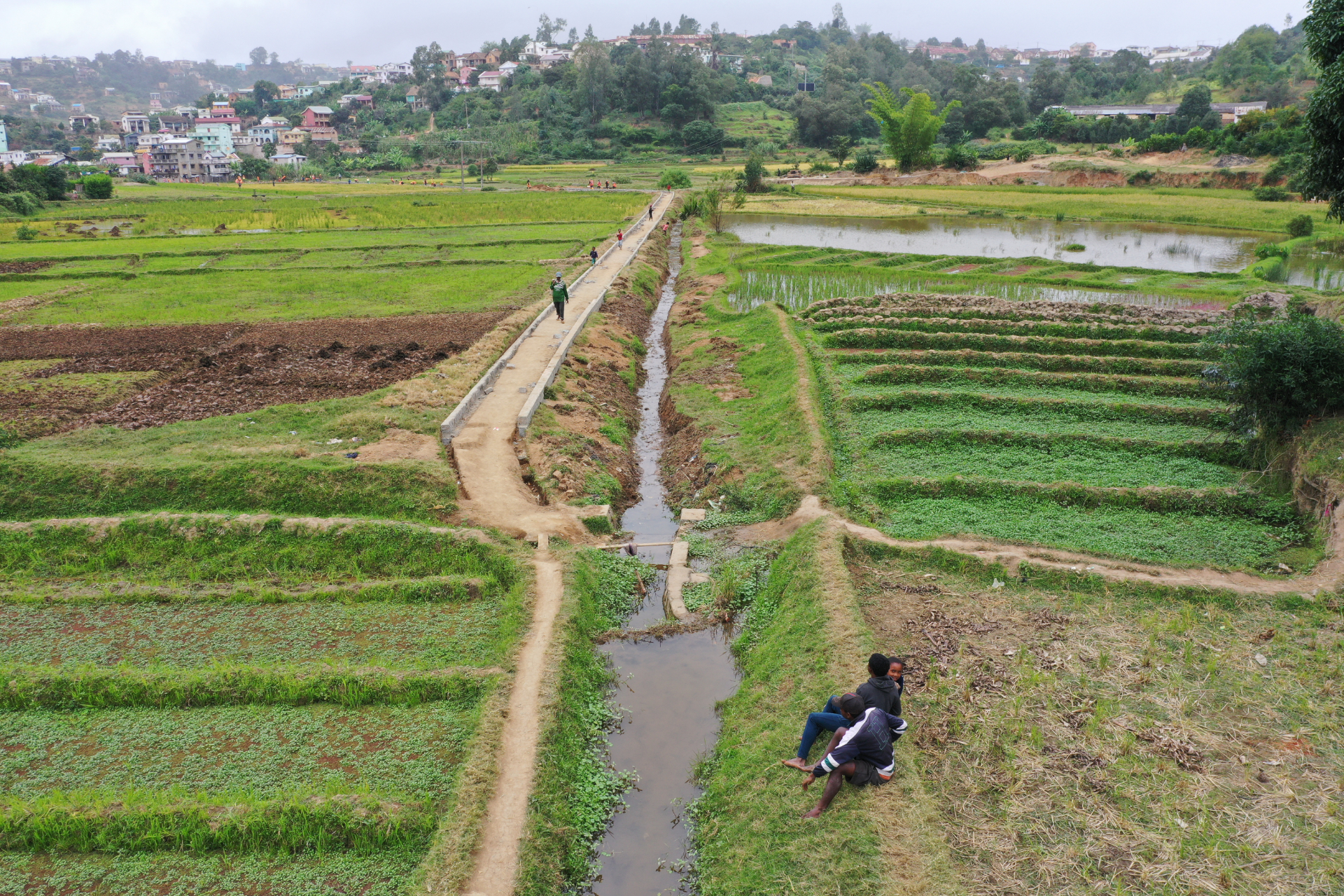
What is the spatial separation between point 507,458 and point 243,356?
464 inches

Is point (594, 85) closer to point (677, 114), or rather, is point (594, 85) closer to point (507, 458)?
point (677, 114)

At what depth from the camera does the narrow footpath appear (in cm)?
778

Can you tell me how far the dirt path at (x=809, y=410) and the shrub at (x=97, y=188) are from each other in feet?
211

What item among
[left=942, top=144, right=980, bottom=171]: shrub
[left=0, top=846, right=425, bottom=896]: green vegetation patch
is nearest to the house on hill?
[left=942, top=144, right=980, bottom=171]: shrub

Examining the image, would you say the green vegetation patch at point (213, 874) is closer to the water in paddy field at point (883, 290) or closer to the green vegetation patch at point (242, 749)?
the green vegetation patch at point (242, 749)

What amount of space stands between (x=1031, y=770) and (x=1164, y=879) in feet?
5.20

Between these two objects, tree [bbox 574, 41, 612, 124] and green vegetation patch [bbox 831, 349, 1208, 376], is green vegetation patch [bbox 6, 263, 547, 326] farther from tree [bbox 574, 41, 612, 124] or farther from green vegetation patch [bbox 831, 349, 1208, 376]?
tree [bbox 574, 41, 612, 124]

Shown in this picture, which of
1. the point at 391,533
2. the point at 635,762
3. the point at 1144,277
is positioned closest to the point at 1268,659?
the point at 635,762

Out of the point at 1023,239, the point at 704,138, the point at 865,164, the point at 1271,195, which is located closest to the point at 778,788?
the point at 1023,239

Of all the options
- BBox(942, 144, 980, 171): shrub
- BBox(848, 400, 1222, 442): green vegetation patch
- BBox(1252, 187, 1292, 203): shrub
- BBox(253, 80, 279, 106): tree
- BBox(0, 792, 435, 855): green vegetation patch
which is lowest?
BBox(0, 792, 435, 855): green vegetation patch

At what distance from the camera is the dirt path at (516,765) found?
7.33 m

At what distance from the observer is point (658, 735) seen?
10141 mm

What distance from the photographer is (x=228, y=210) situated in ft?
179

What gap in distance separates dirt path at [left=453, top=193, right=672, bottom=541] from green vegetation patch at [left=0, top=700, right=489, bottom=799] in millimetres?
5068
